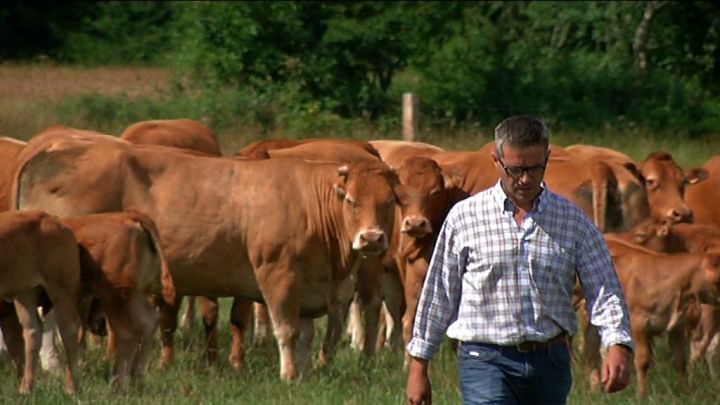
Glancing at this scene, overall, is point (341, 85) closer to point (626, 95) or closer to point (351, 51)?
point (351, 51)

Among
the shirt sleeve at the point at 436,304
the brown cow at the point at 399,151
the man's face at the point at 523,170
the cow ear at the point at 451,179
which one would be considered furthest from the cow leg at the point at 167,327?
the man's face at the point at 523,170

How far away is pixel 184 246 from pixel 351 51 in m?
15.8

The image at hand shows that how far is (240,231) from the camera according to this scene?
12.2 meters

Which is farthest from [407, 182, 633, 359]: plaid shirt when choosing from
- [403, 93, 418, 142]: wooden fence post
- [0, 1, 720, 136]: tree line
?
[0, 1, 720, 136]: tree line

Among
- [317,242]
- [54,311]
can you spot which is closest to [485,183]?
[317,242]

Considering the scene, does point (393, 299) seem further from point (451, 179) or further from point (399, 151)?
point (399, 151)

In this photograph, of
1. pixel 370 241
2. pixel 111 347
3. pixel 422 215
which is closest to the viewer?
pixel 111 347

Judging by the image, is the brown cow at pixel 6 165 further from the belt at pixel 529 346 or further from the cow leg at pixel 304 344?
the belt at pixel 529 346

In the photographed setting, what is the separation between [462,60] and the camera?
29000 mm

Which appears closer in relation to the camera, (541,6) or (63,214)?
(63,214)

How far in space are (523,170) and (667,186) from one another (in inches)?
367

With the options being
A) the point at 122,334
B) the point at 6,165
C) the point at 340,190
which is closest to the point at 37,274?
the point at 122,334

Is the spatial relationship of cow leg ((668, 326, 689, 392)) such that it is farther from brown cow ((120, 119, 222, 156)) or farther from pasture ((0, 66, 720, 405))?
brown cow ((120, 119, 222, 156))

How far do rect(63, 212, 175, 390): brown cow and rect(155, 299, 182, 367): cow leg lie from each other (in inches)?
44.7
